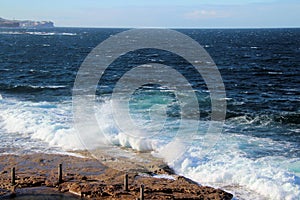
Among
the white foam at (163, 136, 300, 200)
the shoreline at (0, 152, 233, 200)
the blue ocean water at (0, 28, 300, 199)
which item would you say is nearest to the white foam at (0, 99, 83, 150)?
the blue ocean water at (0, 28, 300, 199)

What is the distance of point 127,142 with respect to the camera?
91.3 feet

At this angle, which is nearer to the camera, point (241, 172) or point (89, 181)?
point (89, 181)

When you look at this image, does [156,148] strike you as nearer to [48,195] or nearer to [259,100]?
[48,195]

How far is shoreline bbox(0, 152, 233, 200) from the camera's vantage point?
750 inches

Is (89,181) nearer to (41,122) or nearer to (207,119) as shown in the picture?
(41,122)

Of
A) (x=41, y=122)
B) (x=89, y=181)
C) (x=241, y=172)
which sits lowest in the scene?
(x=89, y=181)

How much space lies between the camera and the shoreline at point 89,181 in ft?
62.5

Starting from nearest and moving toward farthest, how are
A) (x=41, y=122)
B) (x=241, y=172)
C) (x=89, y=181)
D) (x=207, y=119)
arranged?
(x=89, y=181) < (x=241, y=172) < (x=41, y=122) < (x=207, y=119)

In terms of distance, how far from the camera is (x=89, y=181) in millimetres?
20578

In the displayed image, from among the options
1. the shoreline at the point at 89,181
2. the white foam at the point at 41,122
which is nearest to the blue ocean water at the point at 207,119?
the white foam at the point at 41,122

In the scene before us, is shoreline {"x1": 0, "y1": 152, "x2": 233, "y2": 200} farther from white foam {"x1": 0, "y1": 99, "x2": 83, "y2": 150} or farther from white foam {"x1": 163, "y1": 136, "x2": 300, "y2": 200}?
white foam {"x1": 0, "y1": 99, "x2": 83, "y2": 150}

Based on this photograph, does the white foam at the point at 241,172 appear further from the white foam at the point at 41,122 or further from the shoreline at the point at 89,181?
the white foam at the point at 41,122

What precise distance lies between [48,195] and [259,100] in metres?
29.0

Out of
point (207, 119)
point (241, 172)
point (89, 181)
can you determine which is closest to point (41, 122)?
point (89, 181)
